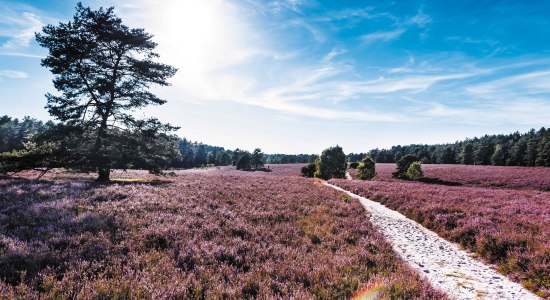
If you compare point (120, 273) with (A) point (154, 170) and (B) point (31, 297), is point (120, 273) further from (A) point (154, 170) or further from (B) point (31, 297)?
(A) point (154, 170)

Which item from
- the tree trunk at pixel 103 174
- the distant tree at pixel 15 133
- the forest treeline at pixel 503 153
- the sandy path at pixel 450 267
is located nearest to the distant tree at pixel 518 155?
the forest treeline at pixel 503 153

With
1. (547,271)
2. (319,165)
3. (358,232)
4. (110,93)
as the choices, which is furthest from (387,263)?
(319,165)

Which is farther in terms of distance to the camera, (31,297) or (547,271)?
(547,271)

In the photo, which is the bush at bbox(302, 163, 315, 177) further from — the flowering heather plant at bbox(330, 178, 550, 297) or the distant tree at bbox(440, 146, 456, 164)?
the distant tree at bbox(440, 146, 456, 164)

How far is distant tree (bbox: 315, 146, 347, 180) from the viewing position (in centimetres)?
5934

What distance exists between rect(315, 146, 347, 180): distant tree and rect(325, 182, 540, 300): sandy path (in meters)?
46.8

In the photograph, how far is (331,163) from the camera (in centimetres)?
5941

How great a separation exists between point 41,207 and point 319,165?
5374 centimetres

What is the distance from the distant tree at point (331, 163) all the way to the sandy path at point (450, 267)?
46.8 meters

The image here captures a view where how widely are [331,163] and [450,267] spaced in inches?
2045

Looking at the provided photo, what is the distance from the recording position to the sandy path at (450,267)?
6355mm

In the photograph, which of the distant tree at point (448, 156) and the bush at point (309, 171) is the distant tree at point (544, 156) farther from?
the bush at point (309, 171)

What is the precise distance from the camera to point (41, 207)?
974cm

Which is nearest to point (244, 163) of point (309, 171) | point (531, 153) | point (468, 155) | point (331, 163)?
point (309, 171)
